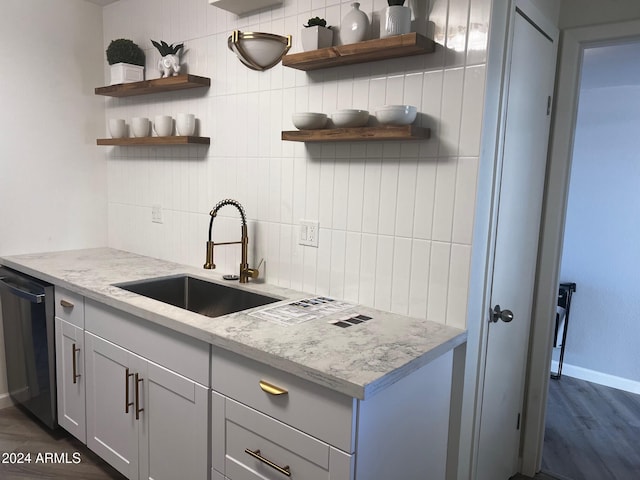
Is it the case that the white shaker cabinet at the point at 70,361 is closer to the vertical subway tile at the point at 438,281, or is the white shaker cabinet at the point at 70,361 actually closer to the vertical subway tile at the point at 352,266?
the vertical subway tile at the point at 352,266

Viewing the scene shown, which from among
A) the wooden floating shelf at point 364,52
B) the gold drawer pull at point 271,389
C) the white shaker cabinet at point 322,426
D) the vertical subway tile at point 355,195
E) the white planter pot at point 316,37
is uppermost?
the white planter pot at point 316,37

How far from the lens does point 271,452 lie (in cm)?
141

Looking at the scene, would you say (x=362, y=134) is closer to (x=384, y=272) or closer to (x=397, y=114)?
(x=397, y=114)

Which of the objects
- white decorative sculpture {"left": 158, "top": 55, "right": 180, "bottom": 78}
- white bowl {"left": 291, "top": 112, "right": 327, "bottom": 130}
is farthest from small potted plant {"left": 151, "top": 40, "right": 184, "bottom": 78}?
white bowl {"left": 291, "top": 112, "right": 327, "bottom": 130}

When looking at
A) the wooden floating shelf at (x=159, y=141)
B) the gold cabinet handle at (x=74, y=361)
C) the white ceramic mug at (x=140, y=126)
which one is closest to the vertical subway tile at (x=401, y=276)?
the wooden floating shelf at (x=159, y=141)

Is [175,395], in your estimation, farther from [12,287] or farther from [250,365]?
[12,287]

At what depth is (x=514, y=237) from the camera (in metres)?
1.94

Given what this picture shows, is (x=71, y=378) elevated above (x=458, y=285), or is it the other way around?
(x=458, y=285)

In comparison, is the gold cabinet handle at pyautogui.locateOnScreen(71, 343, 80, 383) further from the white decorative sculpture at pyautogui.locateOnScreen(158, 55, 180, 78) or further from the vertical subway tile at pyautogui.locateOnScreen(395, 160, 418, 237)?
the vertical subway tile at pyautogui.locateOnScreen(395, 160, 418, 237)

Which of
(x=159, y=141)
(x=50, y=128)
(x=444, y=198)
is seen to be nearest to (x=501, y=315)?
(x=444, y=198)

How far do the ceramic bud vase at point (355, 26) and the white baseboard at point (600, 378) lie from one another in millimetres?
3166

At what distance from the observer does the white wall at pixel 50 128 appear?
266 centimetres

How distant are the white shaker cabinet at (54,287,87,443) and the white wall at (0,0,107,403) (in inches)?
26.1

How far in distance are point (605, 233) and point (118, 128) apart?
3.41 m
